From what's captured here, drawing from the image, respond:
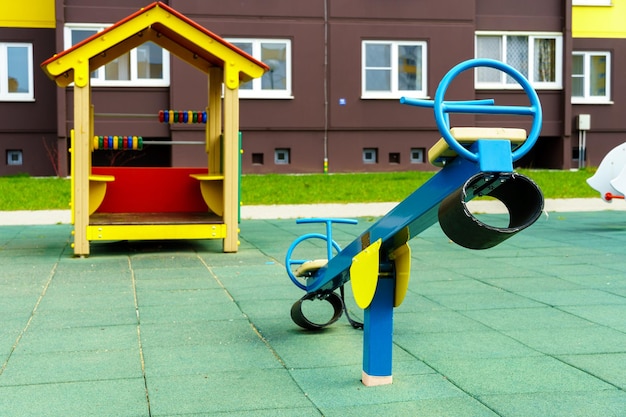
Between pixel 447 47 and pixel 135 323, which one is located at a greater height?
pixel 447 47

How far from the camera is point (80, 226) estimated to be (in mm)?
9609

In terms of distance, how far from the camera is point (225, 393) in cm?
442

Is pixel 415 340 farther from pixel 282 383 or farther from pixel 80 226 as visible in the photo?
pixel 80 226

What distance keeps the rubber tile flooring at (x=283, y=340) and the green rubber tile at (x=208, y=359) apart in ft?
0.04

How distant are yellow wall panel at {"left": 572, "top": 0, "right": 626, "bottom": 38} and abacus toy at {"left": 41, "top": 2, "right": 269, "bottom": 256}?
17.9m

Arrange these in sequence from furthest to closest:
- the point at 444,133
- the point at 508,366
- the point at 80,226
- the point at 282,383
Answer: the point at 80,226 < the point at 508,366 < the point at 282,383 < the point at 444,133

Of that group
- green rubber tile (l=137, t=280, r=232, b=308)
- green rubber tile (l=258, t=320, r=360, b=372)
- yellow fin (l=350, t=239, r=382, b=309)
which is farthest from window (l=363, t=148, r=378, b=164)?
yellow fin (l=350, t=239, r=382, b=309)

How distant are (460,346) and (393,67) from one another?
20071 mm

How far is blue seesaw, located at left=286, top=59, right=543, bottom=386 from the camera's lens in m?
3.66

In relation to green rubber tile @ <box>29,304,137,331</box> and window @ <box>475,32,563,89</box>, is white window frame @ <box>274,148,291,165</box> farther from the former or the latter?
green rubber tile @ <box>29,304,137,331</box>

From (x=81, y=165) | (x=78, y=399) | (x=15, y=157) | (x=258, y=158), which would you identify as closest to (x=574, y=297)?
(x=78, y=399)

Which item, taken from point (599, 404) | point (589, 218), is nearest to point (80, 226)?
point (599, 404)

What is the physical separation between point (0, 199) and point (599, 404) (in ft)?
44.6

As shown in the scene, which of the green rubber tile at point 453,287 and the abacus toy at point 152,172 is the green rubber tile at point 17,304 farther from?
the green rubber tile at point 453,287
